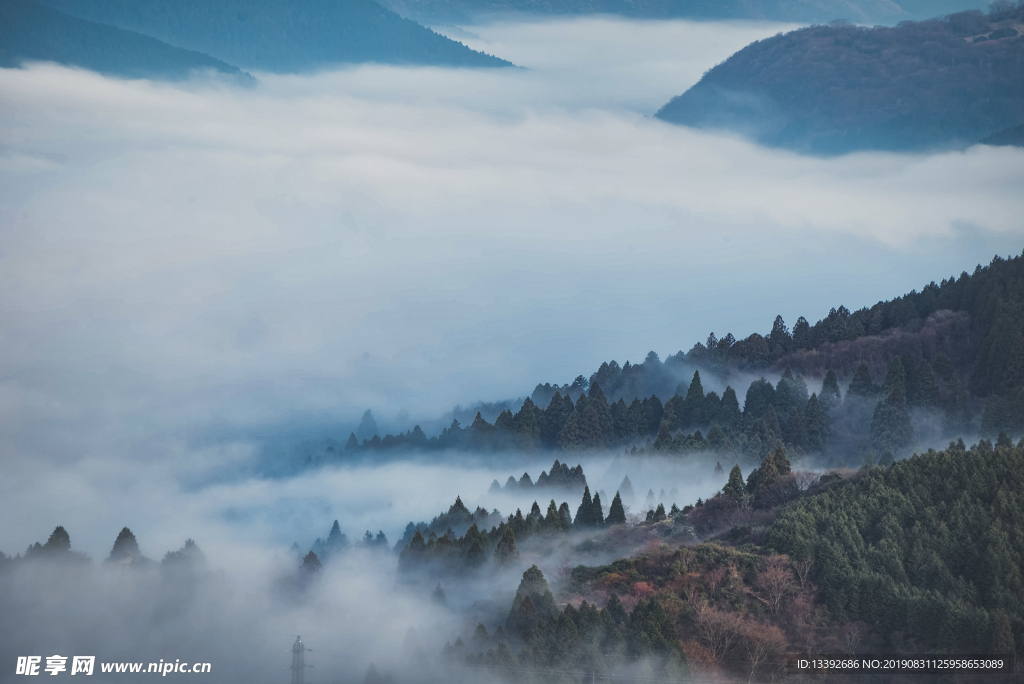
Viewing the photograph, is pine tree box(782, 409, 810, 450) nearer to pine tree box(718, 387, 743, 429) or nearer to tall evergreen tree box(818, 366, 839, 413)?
tall evergreen tree box(818, 366, 839, 413)

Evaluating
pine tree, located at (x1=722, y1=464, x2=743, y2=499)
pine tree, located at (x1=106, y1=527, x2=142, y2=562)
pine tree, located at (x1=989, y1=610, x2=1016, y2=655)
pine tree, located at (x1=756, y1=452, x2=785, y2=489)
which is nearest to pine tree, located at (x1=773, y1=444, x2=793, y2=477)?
pine tree, located at (x1=756, y1=452, x2=785, y2=489)

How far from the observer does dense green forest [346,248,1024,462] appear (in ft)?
402

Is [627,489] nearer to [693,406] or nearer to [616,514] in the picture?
[616,514]

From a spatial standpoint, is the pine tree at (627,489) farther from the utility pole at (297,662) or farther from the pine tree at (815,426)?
the utility pole at (297,662)

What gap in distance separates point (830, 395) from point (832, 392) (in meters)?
0.58

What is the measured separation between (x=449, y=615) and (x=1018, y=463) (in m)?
46.4

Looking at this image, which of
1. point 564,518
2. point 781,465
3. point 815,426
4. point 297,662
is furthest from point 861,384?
point 297,662

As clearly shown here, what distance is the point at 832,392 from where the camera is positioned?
131 metres

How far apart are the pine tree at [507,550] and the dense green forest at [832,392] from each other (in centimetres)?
3031

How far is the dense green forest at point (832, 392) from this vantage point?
123m

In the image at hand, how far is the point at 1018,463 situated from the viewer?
307 feet

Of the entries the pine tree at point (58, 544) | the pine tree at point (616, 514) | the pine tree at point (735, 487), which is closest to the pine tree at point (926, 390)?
the pine tree at point (735, 487)

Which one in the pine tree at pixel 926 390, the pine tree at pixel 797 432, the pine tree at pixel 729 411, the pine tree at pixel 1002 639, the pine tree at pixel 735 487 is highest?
the pine tree at pixel 926 390

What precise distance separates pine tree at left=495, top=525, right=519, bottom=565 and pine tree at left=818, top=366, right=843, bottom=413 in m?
44.1
